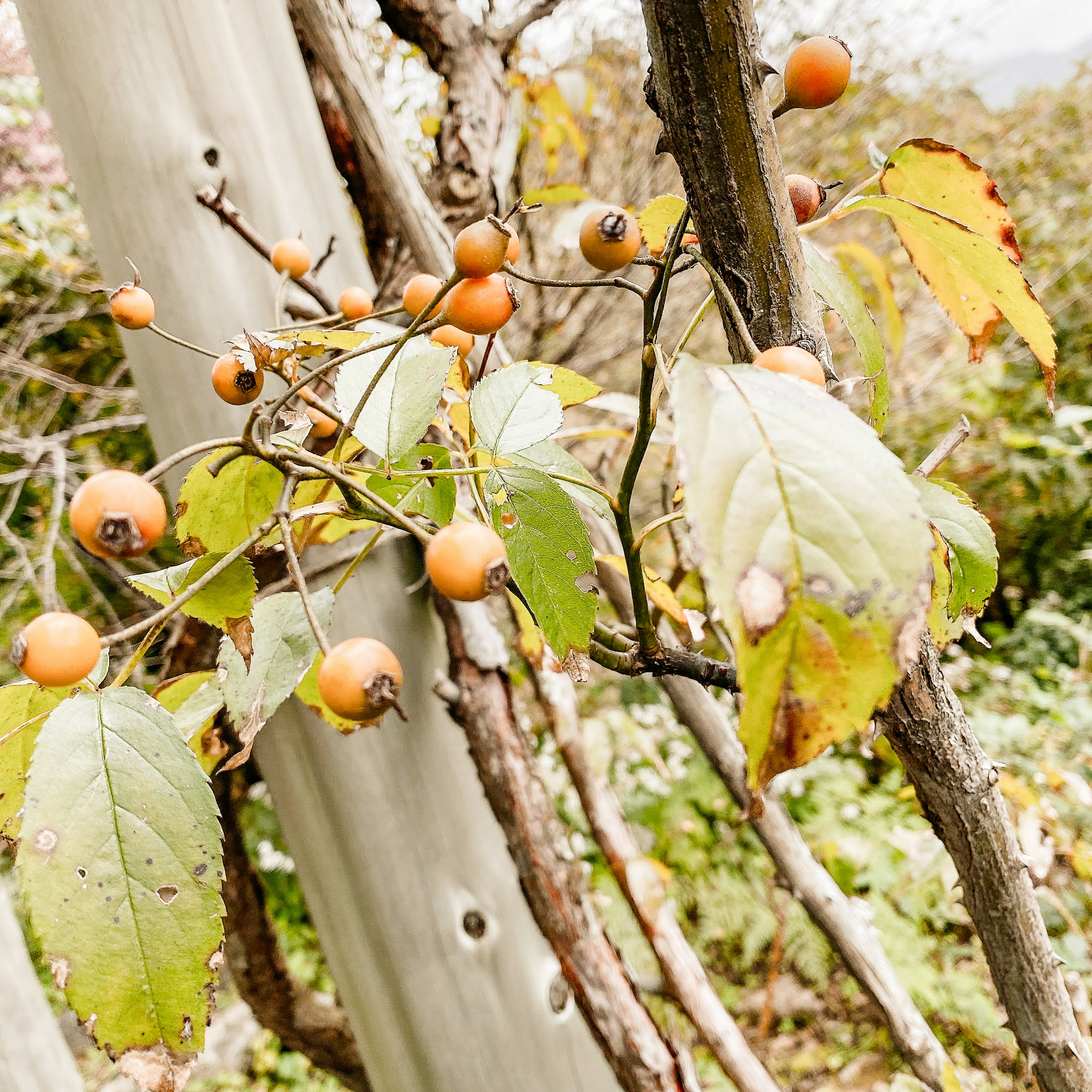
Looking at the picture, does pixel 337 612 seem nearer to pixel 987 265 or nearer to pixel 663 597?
pixel 663 597

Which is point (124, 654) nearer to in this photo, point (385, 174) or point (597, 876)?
point (597, 876)

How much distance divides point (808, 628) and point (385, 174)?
84cm

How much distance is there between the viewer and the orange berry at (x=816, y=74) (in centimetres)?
28

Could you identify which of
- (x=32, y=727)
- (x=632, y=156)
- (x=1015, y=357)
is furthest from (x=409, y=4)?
(x=1015, y=357)

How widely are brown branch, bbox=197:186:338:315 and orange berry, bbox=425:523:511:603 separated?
0.44 m

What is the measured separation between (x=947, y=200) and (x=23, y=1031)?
140cm

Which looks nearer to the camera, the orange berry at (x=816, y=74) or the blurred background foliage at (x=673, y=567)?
the orange berry at (x=816, y=74)

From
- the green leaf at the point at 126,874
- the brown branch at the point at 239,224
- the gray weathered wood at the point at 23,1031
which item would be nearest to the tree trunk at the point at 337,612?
the brown branch at the point at 239,224

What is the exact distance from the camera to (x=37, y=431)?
1917 mm

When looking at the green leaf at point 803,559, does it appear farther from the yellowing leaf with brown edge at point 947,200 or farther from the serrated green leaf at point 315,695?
the serrated green leaf at point 315,695

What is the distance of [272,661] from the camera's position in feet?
1.16

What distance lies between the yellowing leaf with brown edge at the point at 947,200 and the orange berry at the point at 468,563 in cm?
24

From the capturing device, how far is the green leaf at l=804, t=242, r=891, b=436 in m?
0.35

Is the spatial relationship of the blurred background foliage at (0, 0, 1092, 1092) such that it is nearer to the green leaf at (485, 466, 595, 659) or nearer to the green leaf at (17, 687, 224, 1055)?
the green leaf at (485, 466, 595, 659)
